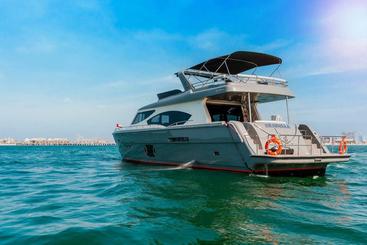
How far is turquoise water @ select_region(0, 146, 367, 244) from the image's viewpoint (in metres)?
4.23

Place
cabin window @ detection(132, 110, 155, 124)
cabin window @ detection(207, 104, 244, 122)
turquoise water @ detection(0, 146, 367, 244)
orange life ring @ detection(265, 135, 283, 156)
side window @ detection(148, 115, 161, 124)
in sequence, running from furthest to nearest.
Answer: cabin window @ detection(132, 110, 155, 124), side window @ detection(148, 115, 161, 124), cabin window @ detection(207, 104, 244, 122), orange life ring @ detection(265, 135, 283, 156), turquoise water @ detection(0, 146, 367, 244)

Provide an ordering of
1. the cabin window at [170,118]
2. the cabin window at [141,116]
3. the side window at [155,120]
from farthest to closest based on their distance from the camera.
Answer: the cabin window at [141,116], the side window at [155,120], the cabin window at [170,118]

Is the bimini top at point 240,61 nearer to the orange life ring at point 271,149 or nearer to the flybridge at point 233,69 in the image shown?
the flybridge at point 233,69

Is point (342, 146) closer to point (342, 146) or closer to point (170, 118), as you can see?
point (342, 146)

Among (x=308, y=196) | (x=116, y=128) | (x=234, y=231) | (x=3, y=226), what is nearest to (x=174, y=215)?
(x=234, y=231)

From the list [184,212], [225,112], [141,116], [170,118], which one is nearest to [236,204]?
[184,212]

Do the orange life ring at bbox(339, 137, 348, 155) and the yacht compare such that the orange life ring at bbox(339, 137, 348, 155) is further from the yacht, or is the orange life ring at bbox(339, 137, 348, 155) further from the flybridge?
the flybridge

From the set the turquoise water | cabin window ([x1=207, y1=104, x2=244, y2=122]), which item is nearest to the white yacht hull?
the turquoise water

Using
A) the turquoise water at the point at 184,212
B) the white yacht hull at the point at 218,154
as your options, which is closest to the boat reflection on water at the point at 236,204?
the turquoise water at the point at 184,212

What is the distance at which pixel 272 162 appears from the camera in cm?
924

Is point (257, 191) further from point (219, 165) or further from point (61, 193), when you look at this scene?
point (61, 193)

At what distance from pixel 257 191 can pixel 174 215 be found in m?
2.95

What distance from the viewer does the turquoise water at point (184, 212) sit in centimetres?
423

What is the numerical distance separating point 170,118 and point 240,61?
3827 mm
